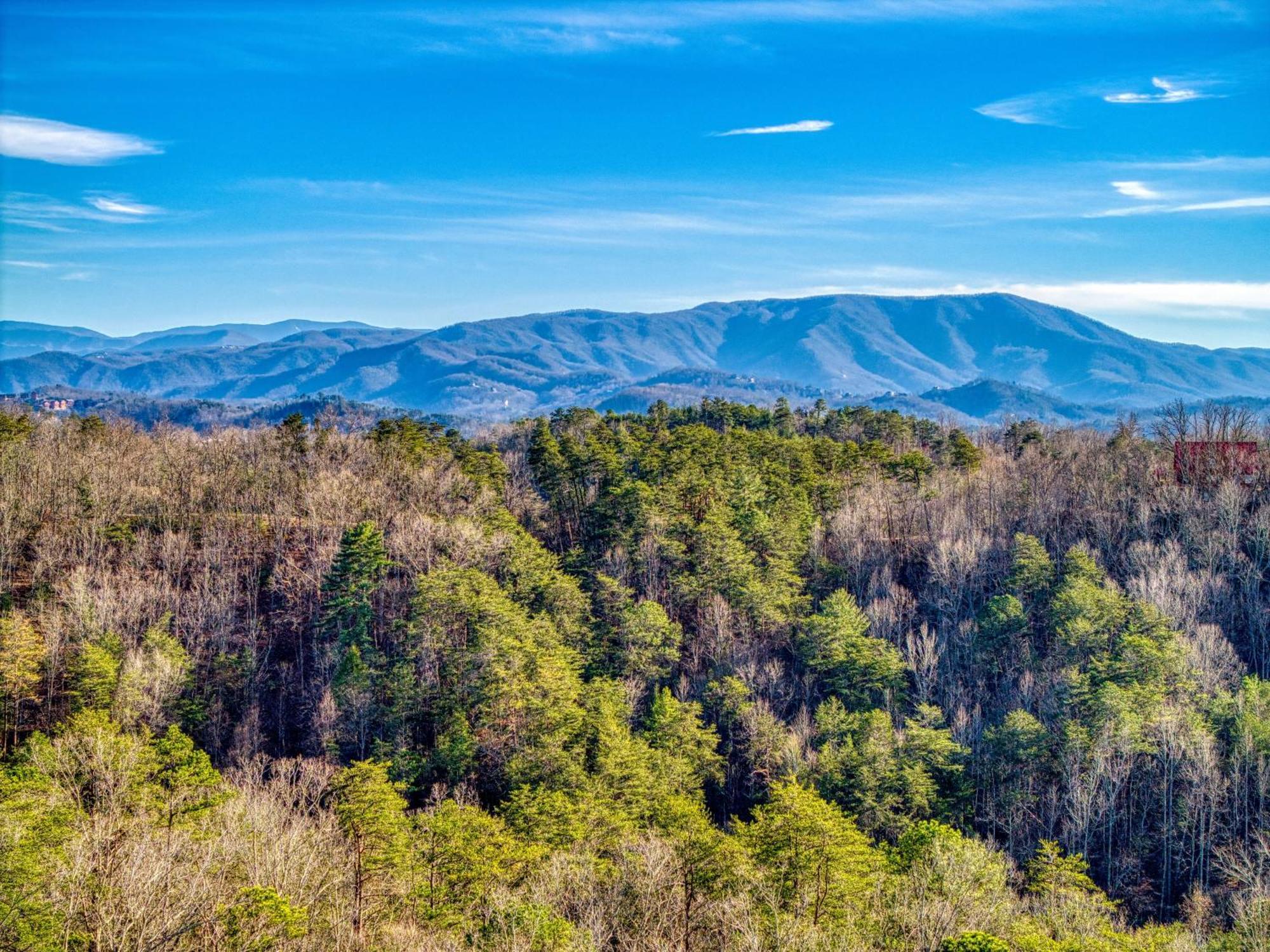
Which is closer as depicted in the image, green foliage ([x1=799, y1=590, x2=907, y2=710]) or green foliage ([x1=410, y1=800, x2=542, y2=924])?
green foliage ([x1=410, y1=800, x2=542, y2=924])

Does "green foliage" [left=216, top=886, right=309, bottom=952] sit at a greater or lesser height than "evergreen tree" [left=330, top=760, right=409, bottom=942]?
greater

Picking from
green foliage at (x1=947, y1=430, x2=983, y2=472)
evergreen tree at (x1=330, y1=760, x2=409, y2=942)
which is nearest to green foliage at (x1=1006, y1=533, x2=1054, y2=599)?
green foliage at (x1=947, y1=430, x2=983, y2=472)

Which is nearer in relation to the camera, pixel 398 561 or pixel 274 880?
pixel 274 880

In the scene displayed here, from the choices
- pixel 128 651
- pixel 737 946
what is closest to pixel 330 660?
pixel 128 651

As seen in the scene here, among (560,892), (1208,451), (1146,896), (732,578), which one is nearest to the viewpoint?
(560,892)

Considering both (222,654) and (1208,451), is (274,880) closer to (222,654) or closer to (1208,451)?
(222,654)

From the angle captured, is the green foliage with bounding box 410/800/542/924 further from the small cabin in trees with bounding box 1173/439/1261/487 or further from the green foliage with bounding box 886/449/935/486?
the small cabin in trees with bounding box 1173/439/1261/487
